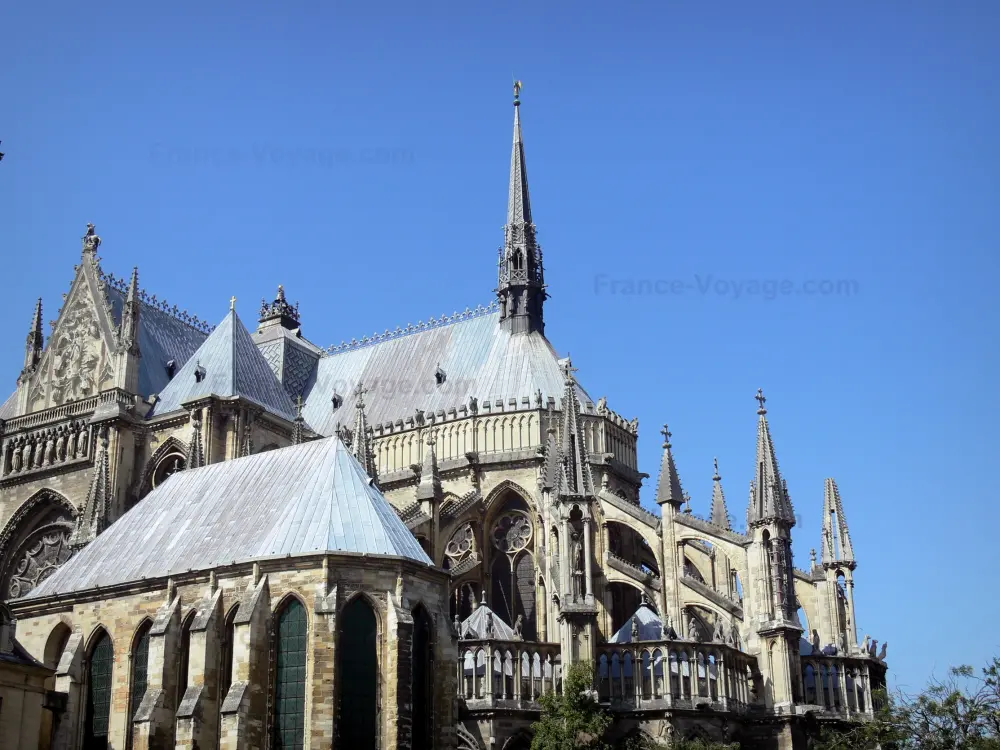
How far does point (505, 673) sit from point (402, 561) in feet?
18.4

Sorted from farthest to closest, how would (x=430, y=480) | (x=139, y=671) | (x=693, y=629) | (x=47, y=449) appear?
(x=47, y=449) → (x=430, y=480) → (x=693, y=629) → (x=139, y=671)

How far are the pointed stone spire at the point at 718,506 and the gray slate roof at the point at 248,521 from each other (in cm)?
1904

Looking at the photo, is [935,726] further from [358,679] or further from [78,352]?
[78,352]

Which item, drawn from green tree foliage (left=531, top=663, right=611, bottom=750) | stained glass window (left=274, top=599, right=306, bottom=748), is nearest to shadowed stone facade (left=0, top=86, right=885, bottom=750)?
stained glass window (left=274, top=599, right=306, bottom=748)

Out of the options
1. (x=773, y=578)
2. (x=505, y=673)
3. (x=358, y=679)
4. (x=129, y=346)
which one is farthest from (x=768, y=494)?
(x=129, y=346)

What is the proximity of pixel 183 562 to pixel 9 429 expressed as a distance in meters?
20.6

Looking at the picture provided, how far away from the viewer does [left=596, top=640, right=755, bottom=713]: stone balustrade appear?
35469 millimetres

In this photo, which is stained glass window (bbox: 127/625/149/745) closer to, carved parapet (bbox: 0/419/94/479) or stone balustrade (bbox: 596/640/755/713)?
stone balustrade (bbox: 596/640/755/713)

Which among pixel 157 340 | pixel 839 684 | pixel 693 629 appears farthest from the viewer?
pixel 157 340

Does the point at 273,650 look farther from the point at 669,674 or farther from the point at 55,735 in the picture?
the point at 669,674

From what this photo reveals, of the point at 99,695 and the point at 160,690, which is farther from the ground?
the point at 99,695

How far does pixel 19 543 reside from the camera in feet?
167

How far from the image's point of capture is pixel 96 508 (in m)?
44.4

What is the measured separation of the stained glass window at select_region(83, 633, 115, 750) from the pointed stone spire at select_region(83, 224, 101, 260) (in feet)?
71.8
